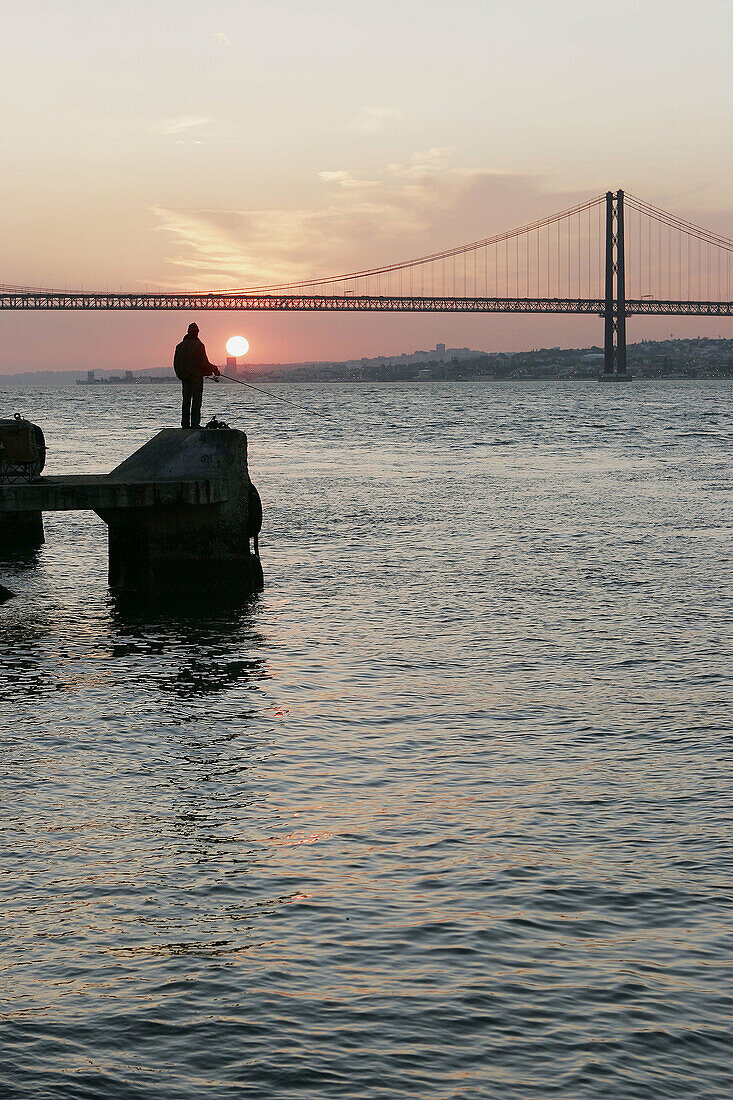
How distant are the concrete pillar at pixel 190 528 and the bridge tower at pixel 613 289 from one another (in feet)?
397

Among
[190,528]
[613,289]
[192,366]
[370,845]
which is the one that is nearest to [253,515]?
[190,528]

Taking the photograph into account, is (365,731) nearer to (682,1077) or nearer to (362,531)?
(682,1077)

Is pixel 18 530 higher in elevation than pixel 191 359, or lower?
lower

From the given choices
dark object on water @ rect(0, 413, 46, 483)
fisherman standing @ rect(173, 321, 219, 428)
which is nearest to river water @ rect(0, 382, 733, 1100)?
dark object on water @ rect(0, 413, 46, 483)

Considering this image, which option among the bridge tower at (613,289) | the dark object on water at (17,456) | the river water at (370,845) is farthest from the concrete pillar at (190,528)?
the bridge tower at (613,289)

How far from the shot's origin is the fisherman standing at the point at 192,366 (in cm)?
1521

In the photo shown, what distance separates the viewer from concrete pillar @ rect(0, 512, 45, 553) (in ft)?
62.4

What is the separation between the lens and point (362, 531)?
21141 millimetres

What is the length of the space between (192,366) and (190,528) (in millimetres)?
2042

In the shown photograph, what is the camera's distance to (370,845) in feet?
20.9

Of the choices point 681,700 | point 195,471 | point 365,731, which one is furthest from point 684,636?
point 195,471

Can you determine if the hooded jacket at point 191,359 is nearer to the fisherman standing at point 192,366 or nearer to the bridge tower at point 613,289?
Result: the fisherman standing at point 192,366

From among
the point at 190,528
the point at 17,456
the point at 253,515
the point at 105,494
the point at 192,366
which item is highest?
the point at 192,366

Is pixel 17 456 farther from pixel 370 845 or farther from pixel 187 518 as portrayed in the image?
pixel 370 845
